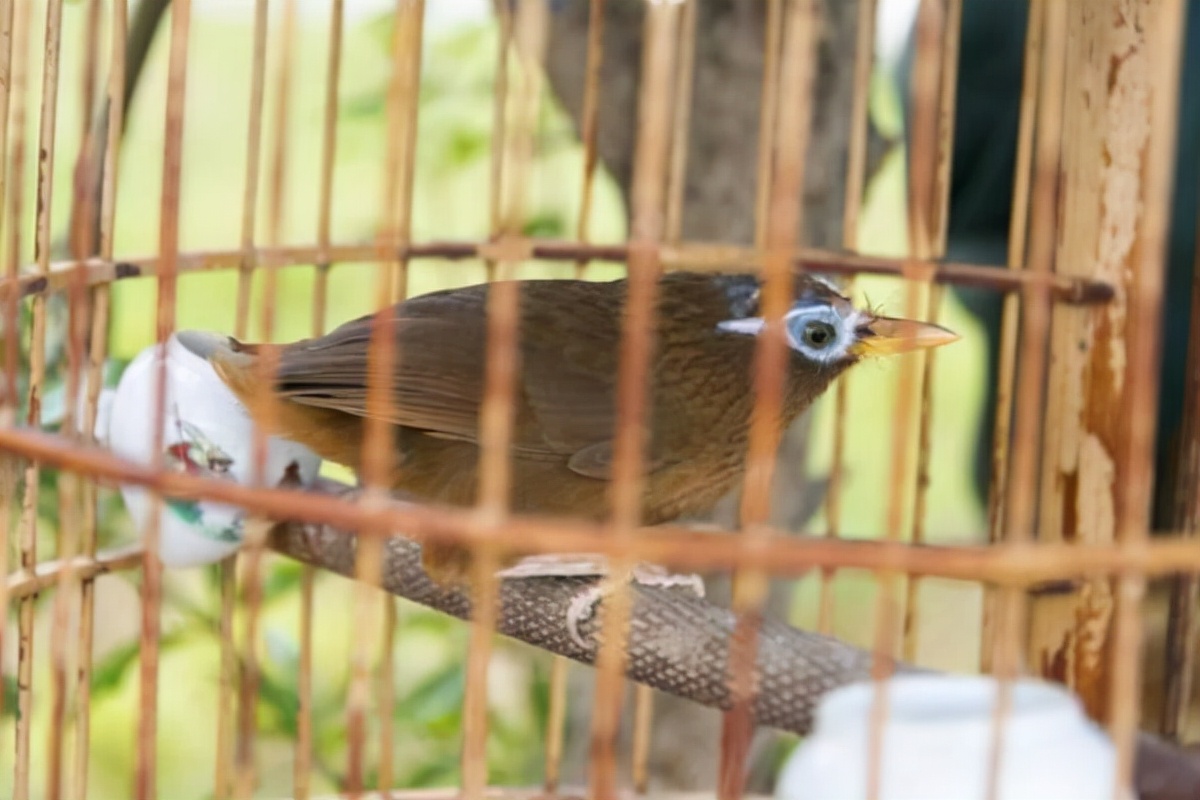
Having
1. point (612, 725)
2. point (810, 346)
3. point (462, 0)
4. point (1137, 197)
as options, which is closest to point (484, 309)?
point (810, 346)

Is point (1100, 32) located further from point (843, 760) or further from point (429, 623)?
point (429, 623)

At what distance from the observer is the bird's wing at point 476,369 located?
1.85m

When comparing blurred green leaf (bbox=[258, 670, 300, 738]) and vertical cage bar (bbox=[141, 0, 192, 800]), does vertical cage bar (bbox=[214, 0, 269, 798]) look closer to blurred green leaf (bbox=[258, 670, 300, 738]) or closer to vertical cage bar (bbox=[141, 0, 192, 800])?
blurred green leaf (bbox=[258, 670, 300, 738])

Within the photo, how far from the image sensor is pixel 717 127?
2.56 m

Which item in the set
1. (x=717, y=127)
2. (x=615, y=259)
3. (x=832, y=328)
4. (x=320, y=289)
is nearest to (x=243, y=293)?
(x=320, y=289)

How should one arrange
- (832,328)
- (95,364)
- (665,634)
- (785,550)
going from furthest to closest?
(832,328) < (95,364) < (665,634) < (785,550)

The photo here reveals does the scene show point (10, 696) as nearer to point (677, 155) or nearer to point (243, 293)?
point (243, 293)

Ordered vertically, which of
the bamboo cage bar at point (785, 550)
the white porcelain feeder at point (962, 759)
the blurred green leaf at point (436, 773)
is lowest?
the blurred green leaf at point (436, 773)

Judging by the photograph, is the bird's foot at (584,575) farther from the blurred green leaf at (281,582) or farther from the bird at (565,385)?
the blurred green leaf at (281,582)

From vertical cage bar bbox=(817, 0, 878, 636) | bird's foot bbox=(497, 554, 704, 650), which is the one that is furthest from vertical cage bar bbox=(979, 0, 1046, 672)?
bird's foot bbox=(497, 554, 704, 650)

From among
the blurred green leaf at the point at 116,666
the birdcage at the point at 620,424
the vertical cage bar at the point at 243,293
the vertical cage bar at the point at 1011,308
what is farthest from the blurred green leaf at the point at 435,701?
the vertical cage bar at the point at 1011,308

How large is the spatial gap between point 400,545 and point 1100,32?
3.85ft

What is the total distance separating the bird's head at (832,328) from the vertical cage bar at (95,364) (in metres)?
0.84

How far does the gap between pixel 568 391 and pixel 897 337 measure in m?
0.46
